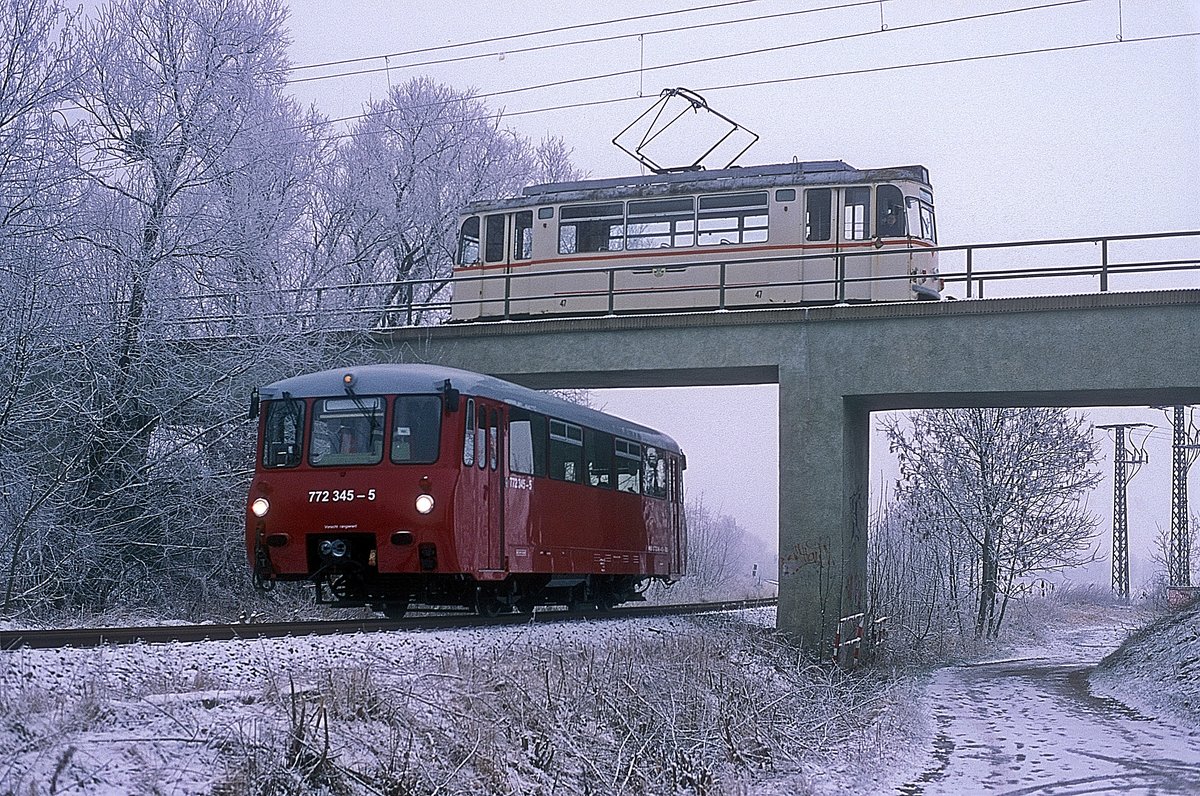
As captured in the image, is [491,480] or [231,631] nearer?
[231,631]

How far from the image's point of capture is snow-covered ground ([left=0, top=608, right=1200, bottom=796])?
7809mm

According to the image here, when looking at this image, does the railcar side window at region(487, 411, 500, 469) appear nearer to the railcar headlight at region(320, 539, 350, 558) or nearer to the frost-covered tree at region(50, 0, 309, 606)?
the railcar headlight at region(320, 539, 350, 558)

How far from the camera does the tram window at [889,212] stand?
930 inches

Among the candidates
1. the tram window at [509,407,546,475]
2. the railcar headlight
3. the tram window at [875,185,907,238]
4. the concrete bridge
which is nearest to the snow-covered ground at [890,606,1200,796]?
the concrete bridge

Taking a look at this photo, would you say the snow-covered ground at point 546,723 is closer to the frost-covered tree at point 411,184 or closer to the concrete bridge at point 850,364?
the concrete bridge at point 850,364

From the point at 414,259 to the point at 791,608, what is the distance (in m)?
17.1

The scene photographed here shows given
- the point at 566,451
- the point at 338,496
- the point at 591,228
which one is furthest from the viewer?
the point at 591,228

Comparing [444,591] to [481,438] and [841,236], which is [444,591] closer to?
[481,438]

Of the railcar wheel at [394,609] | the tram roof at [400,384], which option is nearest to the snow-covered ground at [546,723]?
the railcar wheel at [394,609]

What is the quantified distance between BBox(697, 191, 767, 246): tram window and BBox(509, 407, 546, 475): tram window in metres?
7.97

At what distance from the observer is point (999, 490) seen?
3131 centimetres

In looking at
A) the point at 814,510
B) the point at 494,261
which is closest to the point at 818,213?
the point at 814,510

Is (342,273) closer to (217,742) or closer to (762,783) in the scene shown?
(762,783)

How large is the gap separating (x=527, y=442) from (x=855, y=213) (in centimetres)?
930
